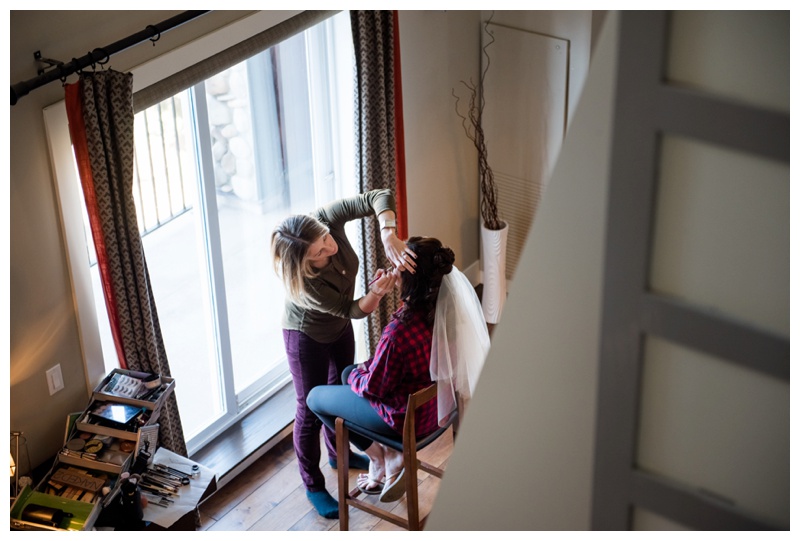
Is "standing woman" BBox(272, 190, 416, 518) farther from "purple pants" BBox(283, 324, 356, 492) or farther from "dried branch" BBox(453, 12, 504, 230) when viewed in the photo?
"dried branch" BBox(453, 12, 504, 230)

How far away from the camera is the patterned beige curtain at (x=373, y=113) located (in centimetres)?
408

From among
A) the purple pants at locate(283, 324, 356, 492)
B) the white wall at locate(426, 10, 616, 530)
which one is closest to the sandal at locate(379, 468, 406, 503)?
the purple pants at locate(283, 324, 356, 492)

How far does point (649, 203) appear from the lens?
990 millimetres

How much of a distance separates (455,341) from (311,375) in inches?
29.4

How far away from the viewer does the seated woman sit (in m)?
3.23

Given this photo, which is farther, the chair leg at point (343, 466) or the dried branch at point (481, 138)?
the dried branch at point (481, 138)

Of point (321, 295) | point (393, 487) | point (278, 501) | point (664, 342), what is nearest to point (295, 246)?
point (321, 295)

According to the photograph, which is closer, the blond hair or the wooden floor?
the blond hair

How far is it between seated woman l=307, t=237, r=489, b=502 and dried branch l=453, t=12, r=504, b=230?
6.12ft

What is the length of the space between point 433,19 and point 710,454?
3824mm

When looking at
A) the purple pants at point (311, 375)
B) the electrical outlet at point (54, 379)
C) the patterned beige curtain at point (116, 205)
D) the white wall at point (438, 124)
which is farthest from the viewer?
the white wall at point (438, 124)

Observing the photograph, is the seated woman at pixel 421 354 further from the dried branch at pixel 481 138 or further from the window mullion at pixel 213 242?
the dried branch at pixel 481 138

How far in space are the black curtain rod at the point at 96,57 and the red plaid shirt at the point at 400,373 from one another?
129 cm

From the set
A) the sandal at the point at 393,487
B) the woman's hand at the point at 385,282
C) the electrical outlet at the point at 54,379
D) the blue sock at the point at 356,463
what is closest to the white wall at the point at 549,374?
the woman's hand at the point at 385,282
